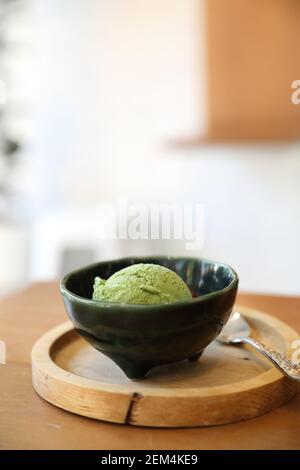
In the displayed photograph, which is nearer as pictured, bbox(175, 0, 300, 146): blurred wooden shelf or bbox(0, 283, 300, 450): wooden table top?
bbox(0, 283, 300, 450): wooden table top

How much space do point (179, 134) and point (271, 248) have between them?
2.77 ft

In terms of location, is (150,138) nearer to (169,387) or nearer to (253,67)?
(253,67)

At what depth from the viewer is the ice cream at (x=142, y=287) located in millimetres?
655

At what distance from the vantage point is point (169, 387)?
2.00 ft

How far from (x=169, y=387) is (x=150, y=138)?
2.35m

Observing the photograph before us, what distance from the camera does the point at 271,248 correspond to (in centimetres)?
258

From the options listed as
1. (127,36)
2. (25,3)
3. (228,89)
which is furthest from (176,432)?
(25,3)

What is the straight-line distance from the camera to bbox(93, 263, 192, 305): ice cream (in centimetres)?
65

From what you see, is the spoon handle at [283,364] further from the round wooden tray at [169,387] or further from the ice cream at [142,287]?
the ice cream at [142,287]

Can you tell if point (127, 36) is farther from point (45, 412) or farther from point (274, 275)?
point (45, 412)

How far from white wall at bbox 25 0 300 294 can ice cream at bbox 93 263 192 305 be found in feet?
6.33
